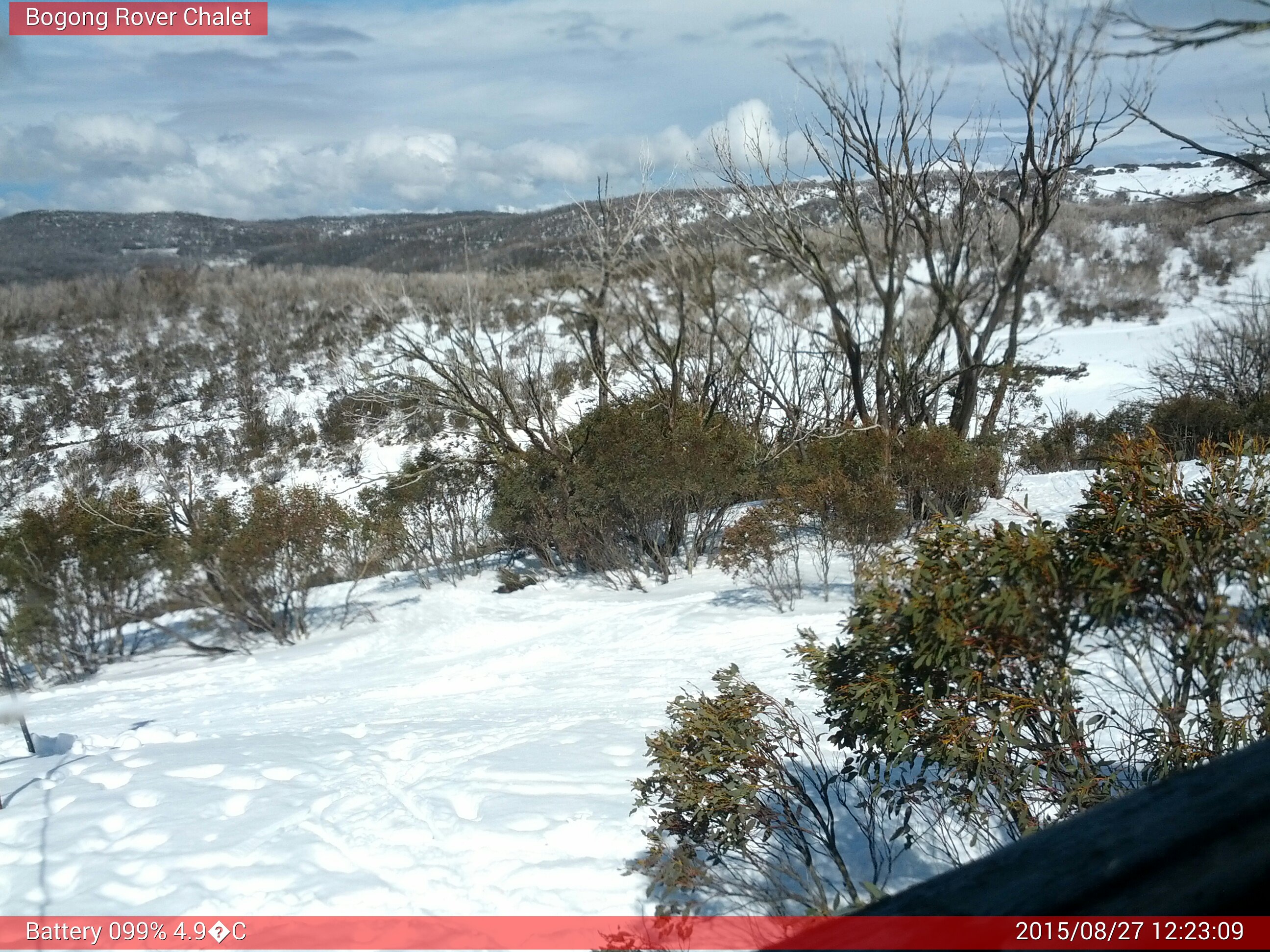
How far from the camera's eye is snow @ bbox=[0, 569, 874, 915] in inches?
154

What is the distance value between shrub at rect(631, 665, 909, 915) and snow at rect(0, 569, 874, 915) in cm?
43

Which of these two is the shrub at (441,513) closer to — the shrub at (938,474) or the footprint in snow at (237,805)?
the shrub at (938,474)

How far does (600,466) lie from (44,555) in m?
7.33

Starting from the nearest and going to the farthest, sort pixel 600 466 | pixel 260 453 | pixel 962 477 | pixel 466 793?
pixel 466 793 → pixel 962 477 → pixel 600 466 → pixel 260 453

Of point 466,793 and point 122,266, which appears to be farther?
point 122,266

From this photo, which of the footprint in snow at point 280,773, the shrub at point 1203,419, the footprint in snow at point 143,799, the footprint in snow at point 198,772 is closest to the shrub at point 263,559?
the footprint in snow at point 198,772

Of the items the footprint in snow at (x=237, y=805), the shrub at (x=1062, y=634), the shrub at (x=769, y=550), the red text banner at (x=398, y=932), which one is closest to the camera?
the shrub at (x=1062, y=634)

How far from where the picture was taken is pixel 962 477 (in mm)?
10547

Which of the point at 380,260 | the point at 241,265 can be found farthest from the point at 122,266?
the point at 380,260

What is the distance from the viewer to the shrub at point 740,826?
11.5 ft

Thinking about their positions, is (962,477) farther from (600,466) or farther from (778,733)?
(778,733)

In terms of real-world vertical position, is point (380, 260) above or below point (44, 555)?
above

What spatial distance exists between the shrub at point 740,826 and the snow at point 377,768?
43 cm

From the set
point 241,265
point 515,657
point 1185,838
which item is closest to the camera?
point 1185,838
